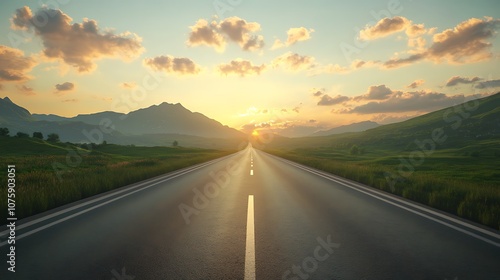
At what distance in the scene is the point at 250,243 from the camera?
4.75 metres

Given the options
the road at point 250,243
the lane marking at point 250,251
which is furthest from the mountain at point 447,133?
the lane marking at point 250,251

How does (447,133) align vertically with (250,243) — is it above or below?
above

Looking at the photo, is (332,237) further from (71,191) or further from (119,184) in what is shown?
(119,184)

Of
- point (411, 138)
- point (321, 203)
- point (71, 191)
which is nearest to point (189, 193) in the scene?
point (71, 191)

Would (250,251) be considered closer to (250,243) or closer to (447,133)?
(250,243)

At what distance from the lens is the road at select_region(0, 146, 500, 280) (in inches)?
147

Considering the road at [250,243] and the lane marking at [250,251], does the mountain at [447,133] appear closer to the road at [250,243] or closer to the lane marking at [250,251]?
the road at [250,243]

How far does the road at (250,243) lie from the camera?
12.2 feet

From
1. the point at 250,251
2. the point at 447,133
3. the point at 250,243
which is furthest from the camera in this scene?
the point at 447,133

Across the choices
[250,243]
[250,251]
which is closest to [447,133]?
[250,243]

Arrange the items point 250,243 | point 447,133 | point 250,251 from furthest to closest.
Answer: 1. point 447,133
2. point 250,243
3. point 250,251

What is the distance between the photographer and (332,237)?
17.0 ft

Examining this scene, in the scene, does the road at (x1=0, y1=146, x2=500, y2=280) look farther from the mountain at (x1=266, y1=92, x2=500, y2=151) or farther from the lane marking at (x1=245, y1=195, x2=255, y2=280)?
the mountain at (x1=266, y1=92, x2=500, y2=151)

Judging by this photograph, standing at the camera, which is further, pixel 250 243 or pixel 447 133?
pixel 447 133
